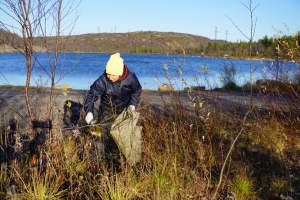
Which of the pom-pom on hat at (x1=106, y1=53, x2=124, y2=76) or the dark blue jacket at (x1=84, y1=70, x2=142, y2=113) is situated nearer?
the pom-pom on hat at (x1=106, y1=53, x2=124, y2=76)

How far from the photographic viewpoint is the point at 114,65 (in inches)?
182

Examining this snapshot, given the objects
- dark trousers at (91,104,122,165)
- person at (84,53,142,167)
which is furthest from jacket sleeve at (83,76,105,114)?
dark trousers at (91,104,122,165)

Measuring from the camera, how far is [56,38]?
11.7ft

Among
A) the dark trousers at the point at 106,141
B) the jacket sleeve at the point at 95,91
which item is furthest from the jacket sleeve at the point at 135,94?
the jacket sleeve at the point at 95,91

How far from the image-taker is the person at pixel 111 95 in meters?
4.67

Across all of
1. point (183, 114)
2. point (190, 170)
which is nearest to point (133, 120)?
point (190, 170)

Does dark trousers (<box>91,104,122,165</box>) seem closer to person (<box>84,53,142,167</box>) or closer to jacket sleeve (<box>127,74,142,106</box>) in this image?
person (<box>84,53,142,167</box>)

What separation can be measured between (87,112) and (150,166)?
1.11 meters

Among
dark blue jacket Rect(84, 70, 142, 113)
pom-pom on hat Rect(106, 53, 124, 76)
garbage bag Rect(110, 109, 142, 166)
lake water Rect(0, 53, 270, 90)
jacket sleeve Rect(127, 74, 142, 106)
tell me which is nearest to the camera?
garbage bag Rect(110, 109, 142, 166)

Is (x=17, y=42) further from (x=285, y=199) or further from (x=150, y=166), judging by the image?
(x=285, y=199)

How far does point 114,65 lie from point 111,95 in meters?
0.47

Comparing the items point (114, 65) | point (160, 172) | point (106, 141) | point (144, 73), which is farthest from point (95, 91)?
point (144, 73)

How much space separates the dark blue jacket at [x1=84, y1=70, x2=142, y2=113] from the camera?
15.9ft

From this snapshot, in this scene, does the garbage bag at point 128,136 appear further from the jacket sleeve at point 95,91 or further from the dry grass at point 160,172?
the jacket sleeve at point 95,91
